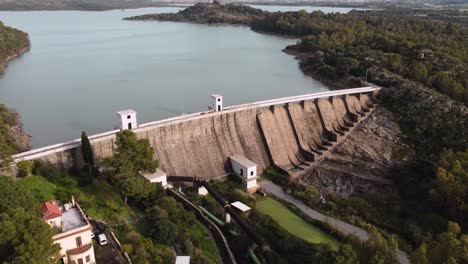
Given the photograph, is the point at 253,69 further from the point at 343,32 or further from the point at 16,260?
the point at 16,260

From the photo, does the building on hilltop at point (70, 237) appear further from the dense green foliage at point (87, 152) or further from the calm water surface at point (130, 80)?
the calm water surface at point (130, 80)

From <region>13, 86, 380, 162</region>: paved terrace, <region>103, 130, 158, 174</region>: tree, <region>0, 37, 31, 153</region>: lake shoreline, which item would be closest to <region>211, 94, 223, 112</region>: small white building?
<region>13, 86, 380, 162</region>: paved terrace

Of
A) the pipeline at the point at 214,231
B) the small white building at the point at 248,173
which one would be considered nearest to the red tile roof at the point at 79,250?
the pipeline at the point at 214,231

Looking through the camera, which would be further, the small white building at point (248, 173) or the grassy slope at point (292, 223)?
the small white building at point (248, 173)

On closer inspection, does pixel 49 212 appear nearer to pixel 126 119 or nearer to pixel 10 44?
pixel 126 119

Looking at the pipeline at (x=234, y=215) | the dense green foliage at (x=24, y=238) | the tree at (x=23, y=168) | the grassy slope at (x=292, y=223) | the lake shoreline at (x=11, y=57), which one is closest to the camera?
the dense green foliage at (x=24, y=238)

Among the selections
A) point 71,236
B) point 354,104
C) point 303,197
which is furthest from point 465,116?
point 71,236

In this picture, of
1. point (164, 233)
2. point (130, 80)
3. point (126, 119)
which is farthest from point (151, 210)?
point (130, 80)
